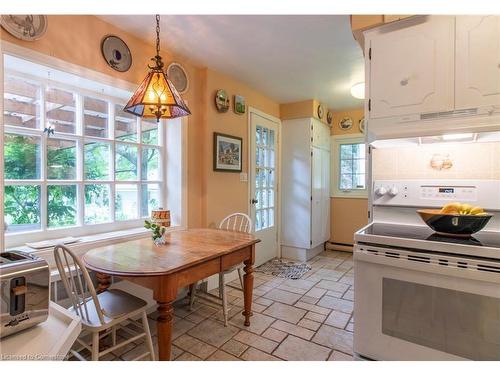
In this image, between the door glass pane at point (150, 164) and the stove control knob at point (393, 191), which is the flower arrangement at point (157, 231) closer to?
the door glass pane at point (150, 164)

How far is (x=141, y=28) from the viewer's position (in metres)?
2.07

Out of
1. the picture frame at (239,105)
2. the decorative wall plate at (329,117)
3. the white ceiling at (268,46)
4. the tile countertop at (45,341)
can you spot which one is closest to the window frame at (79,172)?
the white ceiling at (268,46)

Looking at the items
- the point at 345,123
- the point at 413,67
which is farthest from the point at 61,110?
the point at 345,123

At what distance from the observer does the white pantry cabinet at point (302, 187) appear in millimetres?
3883

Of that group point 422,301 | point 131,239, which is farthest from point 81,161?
point 422,301

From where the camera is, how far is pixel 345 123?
4418mm

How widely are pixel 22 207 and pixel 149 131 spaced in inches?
45.3

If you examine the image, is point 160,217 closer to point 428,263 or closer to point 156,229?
point 156,229

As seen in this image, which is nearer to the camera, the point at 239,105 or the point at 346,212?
the point at 239,105

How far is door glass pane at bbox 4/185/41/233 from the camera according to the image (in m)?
1.73
